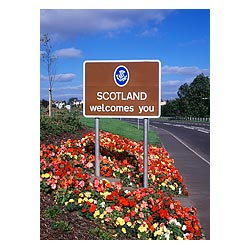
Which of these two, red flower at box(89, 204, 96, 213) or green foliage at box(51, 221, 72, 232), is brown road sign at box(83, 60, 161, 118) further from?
green foliage at box(51, 221, 72, 232)

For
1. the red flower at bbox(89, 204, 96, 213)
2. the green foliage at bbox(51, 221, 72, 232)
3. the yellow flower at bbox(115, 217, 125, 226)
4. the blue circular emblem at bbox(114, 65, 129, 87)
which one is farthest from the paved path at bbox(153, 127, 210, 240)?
the blue circular emblem at bbox(114, 65, 129, 87)

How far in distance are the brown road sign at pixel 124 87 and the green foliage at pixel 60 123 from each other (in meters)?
2.06

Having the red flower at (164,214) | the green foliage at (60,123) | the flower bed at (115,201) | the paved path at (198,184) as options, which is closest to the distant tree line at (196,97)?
the paved path at (198,184)

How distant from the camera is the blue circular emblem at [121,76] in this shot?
573 centimetres

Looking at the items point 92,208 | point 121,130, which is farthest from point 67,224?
point 121,130

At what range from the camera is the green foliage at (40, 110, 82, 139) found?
8.18 m

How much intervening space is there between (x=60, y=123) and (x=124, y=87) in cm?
338

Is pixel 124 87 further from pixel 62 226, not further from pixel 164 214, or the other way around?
pixel 62 226

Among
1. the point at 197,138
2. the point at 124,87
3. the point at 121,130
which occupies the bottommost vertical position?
the point at 197,138

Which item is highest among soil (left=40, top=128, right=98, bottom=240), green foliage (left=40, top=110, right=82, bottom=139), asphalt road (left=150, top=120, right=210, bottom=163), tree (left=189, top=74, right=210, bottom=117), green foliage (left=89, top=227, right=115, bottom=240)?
tree (left=189, top=74, right=210, bottom=117)

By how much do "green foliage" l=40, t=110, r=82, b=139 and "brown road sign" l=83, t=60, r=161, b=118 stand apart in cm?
206

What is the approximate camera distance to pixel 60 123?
29.2ft
